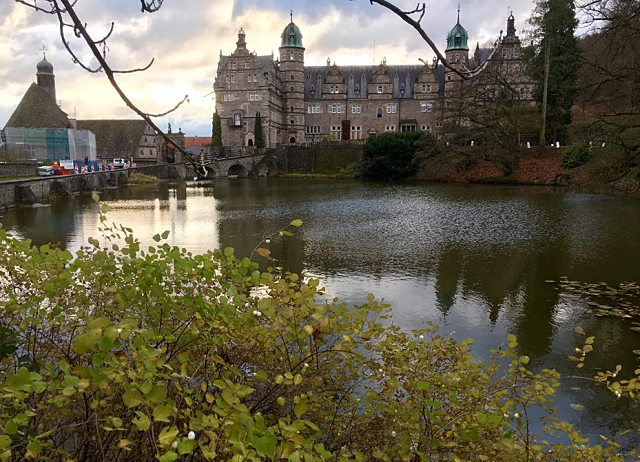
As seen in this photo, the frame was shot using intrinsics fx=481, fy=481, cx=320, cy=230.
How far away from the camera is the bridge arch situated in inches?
2093

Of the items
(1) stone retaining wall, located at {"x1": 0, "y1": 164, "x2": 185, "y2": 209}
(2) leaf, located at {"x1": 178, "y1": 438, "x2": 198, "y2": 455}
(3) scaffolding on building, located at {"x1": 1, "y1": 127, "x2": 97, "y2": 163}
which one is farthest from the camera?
(3) scaffolding on building, located at {"x1": 1, "y1": 127, "x2": 97, "y2": 163}

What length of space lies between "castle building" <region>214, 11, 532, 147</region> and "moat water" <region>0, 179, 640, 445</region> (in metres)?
30.2

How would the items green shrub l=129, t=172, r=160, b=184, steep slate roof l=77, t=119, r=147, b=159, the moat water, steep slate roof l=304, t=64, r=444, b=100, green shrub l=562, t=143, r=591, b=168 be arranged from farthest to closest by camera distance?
1. steep slate roof l=77, t=119, r=147, b=159
2. steep slate roof l=304, t=64, r=444, b=100
3. green shrub l=129, t=172, r=160, b=184
4. green shrub l=562, t=143, r=591, b=168
5. the moat water

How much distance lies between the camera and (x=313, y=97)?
61062 mm

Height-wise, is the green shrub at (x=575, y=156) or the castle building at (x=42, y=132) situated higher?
the castle building at (x=42, y=132)

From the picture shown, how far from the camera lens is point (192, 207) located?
973 inches

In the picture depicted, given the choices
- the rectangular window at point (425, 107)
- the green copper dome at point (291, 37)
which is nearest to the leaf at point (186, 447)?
the green copper dome at point (291, 37)

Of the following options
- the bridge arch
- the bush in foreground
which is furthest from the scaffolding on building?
the bush in foreground

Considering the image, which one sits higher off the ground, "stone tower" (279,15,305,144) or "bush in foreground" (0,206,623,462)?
"stone tower" (279,15,305,144)

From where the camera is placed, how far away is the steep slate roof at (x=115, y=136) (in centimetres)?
6306

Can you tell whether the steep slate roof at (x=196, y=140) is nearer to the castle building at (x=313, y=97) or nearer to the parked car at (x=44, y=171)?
the castle building at (x=313, y=97)

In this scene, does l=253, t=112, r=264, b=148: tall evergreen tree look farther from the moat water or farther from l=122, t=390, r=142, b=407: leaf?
l=122, t=390, r=142, b=407: leaf

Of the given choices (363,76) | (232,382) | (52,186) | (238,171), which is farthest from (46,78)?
(232,382)

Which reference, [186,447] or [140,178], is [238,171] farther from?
[186,447]
